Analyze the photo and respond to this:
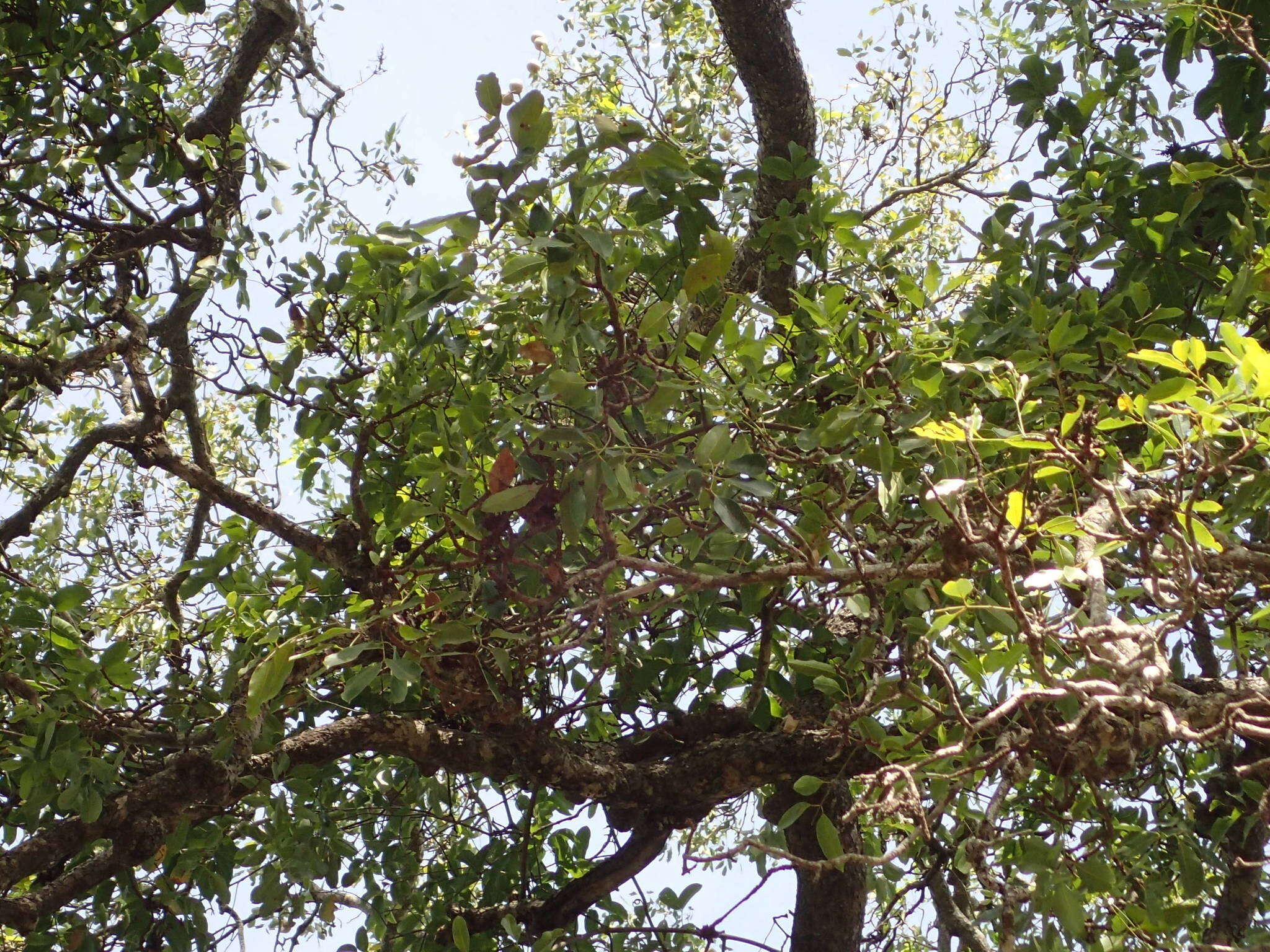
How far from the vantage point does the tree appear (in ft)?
4.95

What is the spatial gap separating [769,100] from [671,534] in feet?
5.01

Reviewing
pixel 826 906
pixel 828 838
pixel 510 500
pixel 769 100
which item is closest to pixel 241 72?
pixel 769 100

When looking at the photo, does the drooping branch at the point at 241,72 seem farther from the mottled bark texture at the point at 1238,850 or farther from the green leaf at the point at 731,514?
the mottled bark texture at the point at 1238,850

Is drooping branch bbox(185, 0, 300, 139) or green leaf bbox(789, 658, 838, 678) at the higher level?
drooping branch bbox(185, 0, 300, 139)

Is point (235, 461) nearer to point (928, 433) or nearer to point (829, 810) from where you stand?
point (829, 810)

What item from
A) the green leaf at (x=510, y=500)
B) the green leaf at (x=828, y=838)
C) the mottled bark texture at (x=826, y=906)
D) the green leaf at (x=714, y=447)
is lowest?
the green leaf at (x=828, y=838)

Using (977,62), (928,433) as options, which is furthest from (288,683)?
(977,62)

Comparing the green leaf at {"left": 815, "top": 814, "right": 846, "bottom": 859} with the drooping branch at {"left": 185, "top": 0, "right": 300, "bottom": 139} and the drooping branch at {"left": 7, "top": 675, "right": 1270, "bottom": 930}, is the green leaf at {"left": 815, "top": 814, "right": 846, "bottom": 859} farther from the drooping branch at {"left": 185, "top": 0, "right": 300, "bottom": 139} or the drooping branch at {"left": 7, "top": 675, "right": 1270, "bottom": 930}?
the drooping branch at {"left": 185, "top": 0, "right": 300, "bottom": 139}

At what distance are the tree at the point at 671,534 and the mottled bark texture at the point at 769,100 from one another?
14mm

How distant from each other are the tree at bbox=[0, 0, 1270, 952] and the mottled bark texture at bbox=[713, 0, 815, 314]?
1 centimetres

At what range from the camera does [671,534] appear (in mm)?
1824

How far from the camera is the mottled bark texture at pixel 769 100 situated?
269 cm

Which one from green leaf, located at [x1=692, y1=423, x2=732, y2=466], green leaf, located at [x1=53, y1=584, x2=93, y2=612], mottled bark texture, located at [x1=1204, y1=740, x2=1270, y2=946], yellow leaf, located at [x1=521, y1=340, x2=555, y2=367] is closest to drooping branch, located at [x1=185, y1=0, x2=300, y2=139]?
green leaf, located at [x1=53, y1=584, x2=93, y2=612]

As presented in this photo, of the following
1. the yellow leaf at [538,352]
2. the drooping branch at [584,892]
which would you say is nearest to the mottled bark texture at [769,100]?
the yellow leaf at [538,352]
